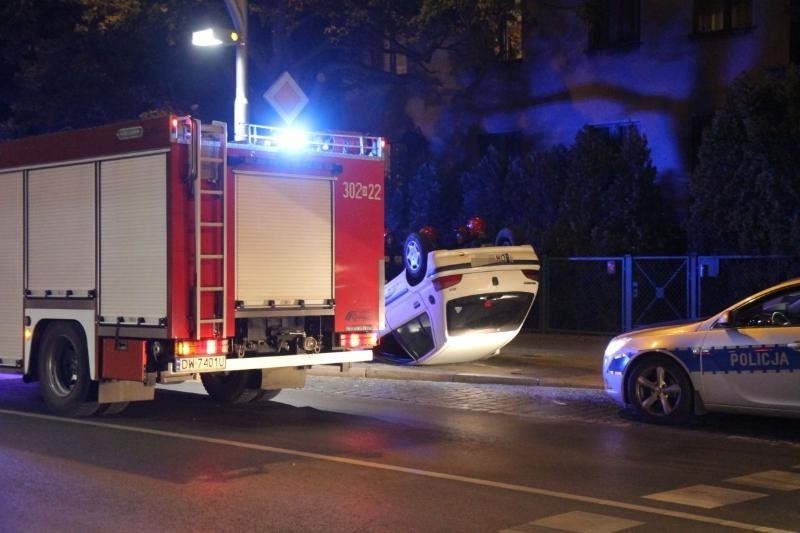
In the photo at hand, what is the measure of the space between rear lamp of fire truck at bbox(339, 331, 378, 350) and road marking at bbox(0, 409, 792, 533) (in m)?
2.04

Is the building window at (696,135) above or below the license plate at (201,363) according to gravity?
above

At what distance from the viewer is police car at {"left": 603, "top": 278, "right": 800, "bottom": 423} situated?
10258 mm

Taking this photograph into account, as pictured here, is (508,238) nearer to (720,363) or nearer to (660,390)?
(660,390)

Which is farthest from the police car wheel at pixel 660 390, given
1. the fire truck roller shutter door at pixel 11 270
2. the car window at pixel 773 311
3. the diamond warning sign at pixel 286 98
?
the diamond warning sign at pixel 286 98

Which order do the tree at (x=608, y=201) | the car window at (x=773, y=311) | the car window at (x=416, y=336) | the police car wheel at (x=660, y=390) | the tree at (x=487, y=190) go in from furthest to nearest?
the tree at (x=487, y=190), the tree at (x=608, y=201), the car window at (x=416, y=336), the police car wheel at (x=660, y=390), the car window at (x=773, y=311)

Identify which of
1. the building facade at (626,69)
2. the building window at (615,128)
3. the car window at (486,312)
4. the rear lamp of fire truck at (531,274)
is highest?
the building facade at (626,69)

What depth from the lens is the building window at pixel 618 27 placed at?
2348cm

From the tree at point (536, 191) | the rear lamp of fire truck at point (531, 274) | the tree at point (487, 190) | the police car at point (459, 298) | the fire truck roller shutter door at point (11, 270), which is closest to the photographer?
the fire truck roller shutter door at point (11, 270)

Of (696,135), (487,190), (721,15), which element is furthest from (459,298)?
(721,15)

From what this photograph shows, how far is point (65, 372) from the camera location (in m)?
11.9

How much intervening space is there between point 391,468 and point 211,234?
324 cm

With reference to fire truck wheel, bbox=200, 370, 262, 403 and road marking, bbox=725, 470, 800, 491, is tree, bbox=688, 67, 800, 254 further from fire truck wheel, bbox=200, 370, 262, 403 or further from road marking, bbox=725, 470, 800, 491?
fire truck wheel, bbox=200, 370, 262, 403

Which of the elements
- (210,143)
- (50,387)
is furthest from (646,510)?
(50,387)

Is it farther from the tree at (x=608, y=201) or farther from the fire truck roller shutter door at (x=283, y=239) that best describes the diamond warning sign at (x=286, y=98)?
the tree at (x=608, y=201)
